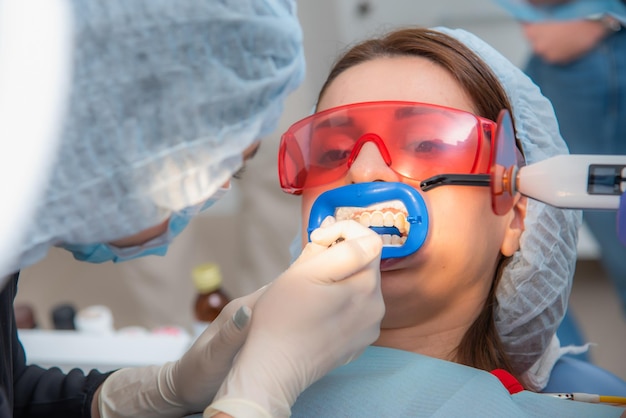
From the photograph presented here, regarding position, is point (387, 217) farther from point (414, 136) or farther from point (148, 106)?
point (148, 106)

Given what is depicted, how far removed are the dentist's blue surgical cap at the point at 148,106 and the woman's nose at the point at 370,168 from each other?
1.30 ft

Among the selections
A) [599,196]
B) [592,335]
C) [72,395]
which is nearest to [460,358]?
[599,196]

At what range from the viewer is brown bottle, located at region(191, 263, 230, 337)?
2.01 meters

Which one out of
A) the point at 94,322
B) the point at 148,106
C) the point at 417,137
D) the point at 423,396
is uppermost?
the point at 148,106

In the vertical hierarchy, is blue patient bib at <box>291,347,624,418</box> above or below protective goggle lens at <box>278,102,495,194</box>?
below

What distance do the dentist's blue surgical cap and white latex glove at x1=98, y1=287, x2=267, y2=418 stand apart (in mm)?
308

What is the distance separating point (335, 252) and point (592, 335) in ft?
8.25

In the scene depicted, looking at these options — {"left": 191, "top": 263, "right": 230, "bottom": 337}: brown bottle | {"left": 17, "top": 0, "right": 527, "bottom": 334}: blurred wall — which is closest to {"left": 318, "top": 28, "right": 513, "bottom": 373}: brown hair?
{"left": 191, "top": 263, "right": 230, "bottom": 337}: brown bottle

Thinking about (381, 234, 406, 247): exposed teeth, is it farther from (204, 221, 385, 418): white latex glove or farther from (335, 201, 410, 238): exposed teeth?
(204, 221, 385, 418): white latex glove

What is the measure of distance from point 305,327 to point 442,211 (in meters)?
0.39

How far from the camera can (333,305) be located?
3.52ft

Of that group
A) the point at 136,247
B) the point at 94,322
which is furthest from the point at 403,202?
the point at 94,322

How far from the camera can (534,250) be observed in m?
1.40

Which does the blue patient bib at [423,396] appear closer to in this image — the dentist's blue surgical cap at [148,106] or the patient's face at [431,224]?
the patient's face at [431,224]
